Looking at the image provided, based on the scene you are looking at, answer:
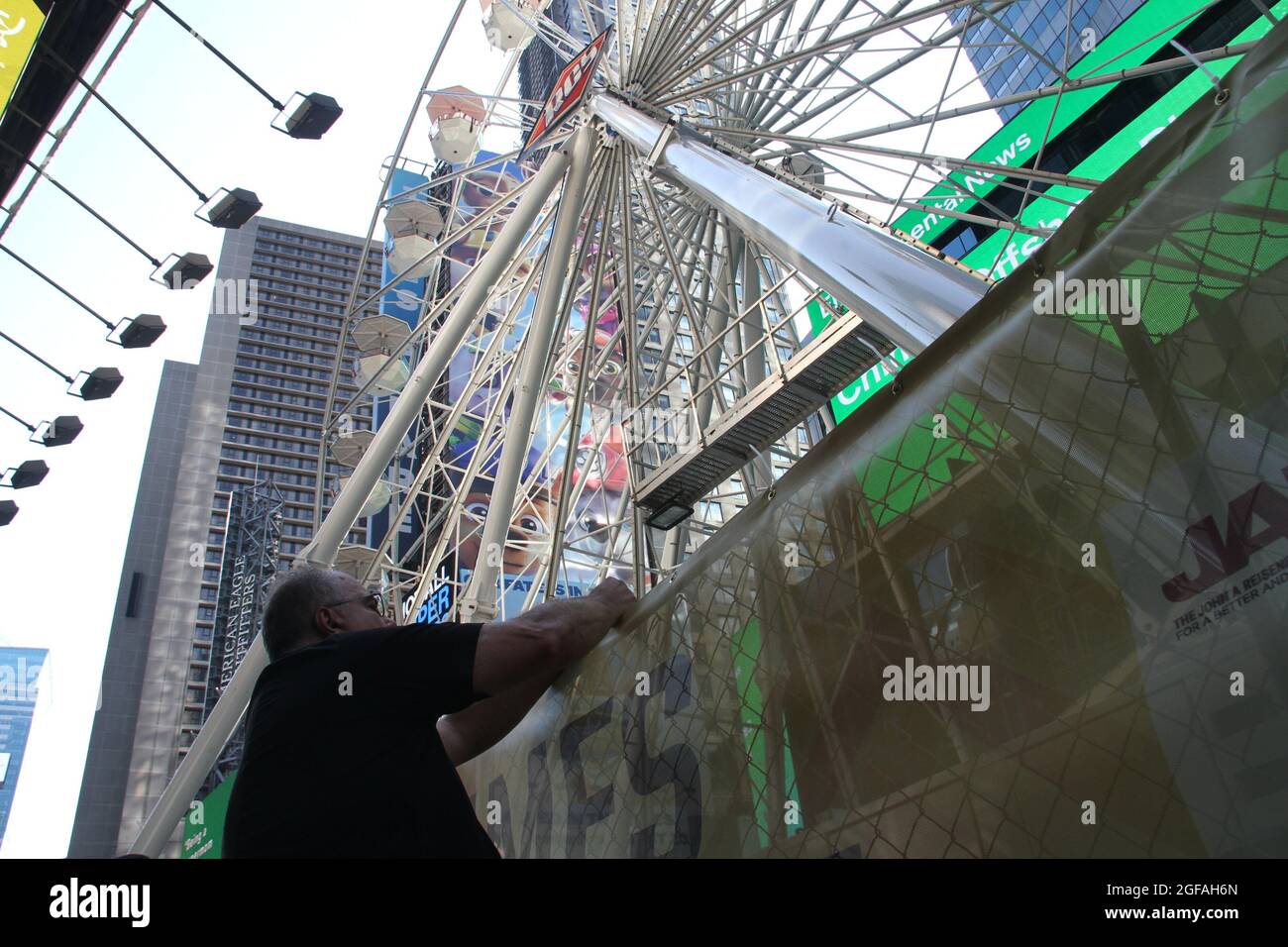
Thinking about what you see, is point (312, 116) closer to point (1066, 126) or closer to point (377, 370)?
point (377, 370)

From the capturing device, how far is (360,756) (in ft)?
7.26

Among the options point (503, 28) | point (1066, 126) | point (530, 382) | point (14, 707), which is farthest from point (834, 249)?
point (14, 707)

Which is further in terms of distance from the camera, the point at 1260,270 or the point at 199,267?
the point at 199,267

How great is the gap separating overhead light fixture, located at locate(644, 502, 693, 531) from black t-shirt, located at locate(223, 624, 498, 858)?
9.98 m

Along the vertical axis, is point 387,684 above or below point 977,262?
below

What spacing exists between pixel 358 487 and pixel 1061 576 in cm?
950

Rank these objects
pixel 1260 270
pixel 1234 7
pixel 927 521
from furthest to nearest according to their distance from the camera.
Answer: pixel 1234 7
pixel 927 521
pixel 1260 270

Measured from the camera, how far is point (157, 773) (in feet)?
227

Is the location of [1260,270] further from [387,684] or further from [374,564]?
[374,564]

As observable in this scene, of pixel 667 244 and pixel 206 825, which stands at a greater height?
pixel 667 244

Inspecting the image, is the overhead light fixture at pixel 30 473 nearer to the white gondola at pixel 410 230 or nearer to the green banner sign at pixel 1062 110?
the white gondola at pixel 410 230

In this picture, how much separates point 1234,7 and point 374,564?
20.8 m
